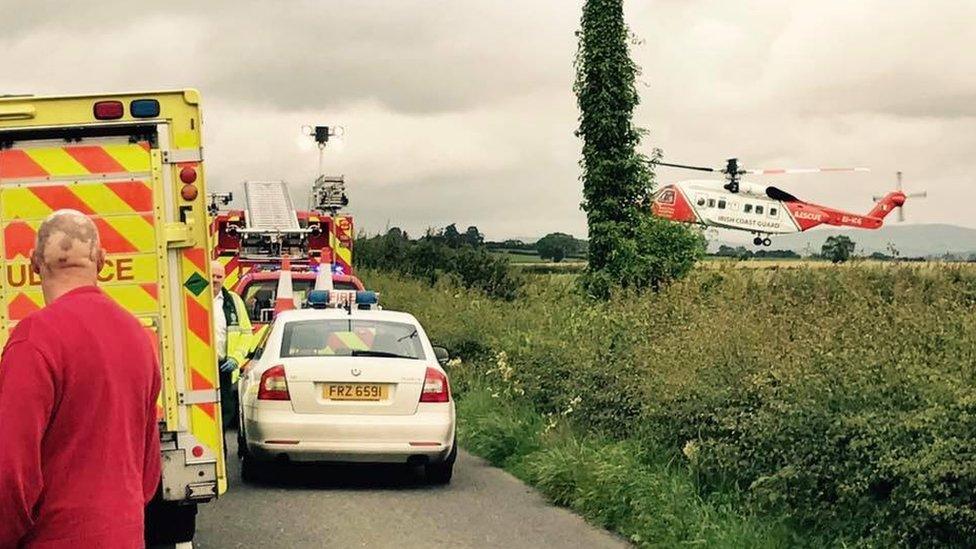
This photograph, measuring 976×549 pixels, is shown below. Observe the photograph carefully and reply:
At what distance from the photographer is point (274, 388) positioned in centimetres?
1170

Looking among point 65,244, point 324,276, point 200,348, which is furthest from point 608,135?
point 65,244

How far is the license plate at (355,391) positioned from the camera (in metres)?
11.8

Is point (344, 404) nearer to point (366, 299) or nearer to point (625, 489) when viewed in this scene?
point (625, 489)

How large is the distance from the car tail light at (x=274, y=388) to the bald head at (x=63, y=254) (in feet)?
24.7

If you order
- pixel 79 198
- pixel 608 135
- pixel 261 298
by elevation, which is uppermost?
pixel 608 135

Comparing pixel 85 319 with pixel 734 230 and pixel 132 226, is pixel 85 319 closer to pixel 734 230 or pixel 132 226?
pixel 132 226

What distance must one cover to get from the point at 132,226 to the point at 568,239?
6409cm

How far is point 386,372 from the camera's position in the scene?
1196 cm

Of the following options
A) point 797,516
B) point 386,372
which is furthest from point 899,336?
point 386,372

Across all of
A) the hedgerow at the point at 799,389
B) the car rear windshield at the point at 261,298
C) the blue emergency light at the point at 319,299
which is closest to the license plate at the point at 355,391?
the hedgerow at the point at 799,389

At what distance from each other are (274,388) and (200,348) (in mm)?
3581

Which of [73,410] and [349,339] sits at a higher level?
[73,410]

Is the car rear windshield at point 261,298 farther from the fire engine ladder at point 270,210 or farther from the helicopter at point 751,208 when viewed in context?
the helicopter at point 751,208

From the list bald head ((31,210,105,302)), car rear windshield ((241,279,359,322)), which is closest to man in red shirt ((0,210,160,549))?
bald head ((31,210,105,302))
